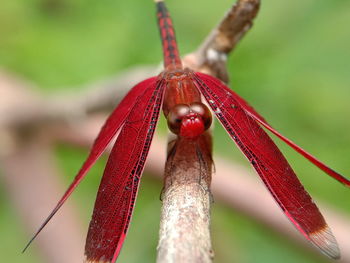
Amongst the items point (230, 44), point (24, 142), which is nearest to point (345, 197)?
point (230, 44)

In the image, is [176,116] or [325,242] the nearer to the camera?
[325,242]

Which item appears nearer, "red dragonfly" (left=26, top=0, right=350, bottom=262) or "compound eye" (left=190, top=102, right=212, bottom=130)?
"red dragonfly" (left=26, top=0, right=350, bottom=262)

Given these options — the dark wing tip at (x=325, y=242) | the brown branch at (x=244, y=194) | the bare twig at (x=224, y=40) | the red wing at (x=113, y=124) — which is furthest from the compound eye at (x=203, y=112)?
the brown branch at (x=244, y=194)

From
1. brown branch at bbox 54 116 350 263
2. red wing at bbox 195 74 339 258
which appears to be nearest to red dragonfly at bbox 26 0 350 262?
red wing at bbox 195 74 339 258

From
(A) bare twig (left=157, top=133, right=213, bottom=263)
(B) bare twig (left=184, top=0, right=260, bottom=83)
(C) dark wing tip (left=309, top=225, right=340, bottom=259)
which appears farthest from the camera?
(B) bare twig (left=184, top=0, right=260, bottom=83)

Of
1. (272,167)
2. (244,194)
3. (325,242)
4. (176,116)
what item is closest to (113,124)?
(176,116)

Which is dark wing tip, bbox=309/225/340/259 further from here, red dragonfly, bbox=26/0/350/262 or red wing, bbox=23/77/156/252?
red wing, bbox=23/77/156/252

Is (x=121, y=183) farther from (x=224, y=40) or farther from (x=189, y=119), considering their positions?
(x=224, y=40)

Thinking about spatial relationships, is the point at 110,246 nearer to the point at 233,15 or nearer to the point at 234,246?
the point at 233,15
